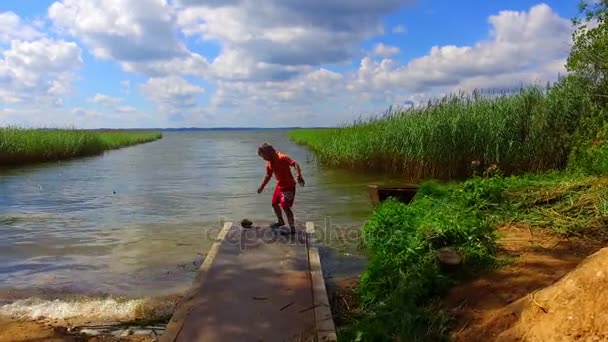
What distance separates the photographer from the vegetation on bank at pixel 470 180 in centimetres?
480

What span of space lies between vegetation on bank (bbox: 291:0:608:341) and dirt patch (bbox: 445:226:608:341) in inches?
7.0

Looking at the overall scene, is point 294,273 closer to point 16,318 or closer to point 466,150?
point 16,318

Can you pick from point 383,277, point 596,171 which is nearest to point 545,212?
point 383,277

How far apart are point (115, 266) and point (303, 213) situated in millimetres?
5108

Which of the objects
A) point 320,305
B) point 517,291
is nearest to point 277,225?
point 320,305

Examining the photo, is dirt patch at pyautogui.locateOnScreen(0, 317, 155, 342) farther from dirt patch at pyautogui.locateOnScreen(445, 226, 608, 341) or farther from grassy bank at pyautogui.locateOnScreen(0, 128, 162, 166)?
grassy bank at pyautogui.locateOnScreen(0, 128, 162, 166)

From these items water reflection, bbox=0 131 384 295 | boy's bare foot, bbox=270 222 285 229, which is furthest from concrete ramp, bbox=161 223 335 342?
boy's bare foot, bbox=270 222 285 229

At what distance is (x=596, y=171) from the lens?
905 cm

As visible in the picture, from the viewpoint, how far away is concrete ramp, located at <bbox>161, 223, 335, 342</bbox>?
4270 millimetres

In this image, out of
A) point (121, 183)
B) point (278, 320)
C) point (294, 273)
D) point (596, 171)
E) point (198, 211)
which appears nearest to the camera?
point (278, 320)

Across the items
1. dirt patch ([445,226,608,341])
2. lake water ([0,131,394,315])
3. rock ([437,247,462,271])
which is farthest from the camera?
lake water ([0,131,394,315])

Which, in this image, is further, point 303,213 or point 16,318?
point 303,213

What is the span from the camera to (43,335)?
192 inches

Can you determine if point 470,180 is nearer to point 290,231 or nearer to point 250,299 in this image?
point 290,231
